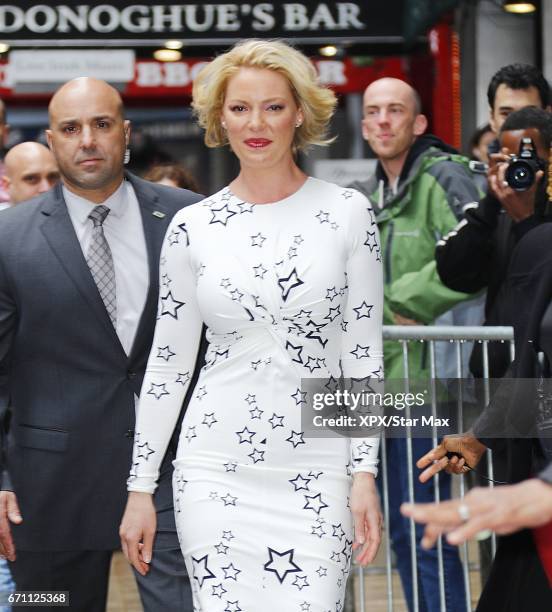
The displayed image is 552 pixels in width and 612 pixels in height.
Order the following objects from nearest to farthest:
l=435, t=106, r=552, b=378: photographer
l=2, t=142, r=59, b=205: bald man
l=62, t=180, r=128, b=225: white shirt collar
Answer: l=62, t=180, r=128, b=225: white shirt collar < l=435, t=106, r=552, b=378: photographer < l=2, t=142, r=59, b=205: bald man

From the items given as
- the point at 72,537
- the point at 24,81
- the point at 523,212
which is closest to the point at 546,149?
the point at 523,212

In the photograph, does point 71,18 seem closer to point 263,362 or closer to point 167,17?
point 167,17

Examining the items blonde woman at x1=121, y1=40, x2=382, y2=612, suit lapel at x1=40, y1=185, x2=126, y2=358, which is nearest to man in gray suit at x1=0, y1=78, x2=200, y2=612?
suit lapel at x1=40, y1=185, x2=126, y2=358

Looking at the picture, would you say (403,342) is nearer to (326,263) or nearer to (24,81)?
(326,263)

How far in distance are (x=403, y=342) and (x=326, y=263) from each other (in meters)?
1.90

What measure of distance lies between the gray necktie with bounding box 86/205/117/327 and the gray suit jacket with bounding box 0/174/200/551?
0.04 metres

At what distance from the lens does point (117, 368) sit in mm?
4598

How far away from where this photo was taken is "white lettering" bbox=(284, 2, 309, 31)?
8711mm

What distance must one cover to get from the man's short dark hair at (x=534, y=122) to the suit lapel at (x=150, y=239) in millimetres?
1665

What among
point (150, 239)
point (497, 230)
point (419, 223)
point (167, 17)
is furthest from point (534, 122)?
point (167, 17)

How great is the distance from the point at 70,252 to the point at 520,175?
6.00 feet

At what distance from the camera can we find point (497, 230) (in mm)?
5988

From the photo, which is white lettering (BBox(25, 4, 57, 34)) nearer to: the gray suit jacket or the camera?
the camera

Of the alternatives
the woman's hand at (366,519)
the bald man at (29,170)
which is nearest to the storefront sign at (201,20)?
the bald man at (29,170)
